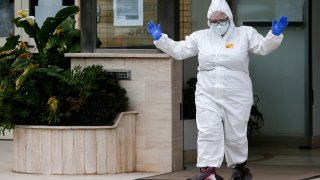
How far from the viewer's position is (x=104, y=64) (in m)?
11.2

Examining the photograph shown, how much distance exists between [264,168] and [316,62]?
2.90m

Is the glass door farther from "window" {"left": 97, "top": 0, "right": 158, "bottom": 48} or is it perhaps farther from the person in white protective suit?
the person in white protective suit

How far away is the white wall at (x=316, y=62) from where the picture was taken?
13.7 meters

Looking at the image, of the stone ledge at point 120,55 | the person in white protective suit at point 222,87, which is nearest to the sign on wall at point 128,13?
the stone ledge at point 120,55

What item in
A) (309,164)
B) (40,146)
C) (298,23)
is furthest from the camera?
(298,23)

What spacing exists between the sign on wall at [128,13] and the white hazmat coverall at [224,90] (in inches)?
68.3

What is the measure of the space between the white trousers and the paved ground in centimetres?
92

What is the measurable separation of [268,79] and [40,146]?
4389 millimetres

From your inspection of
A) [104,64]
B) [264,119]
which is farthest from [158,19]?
[264,119]

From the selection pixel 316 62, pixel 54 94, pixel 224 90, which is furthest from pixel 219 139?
pixel 316 62

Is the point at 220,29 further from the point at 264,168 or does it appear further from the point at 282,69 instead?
the point at 282,69

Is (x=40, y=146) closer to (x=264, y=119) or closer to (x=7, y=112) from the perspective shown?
(x=7, y=112)

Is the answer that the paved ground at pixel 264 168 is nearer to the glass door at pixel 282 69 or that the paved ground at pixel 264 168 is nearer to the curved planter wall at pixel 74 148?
the curved planter wall at pixel 74 148

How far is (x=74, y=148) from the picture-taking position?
1067cm
